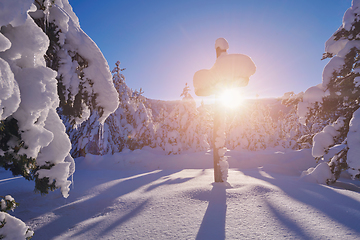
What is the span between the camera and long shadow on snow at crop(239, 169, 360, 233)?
2.86 metres

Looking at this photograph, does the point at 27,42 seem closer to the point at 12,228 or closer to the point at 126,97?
the point at 12,228

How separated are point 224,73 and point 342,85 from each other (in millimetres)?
3843

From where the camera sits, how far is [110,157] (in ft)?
50.0

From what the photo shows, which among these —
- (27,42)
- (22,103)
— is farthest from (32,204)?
(27,42)

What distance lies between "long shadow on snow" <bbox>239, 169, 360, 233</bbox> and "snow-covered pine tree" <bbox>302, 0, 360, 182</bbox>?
1.18 metres

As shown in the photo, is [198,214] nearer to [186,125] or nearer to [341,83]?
[341,83]

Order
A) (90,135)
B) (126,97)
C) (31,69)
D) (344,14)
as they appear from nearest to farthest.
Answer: (31,69), (344,14), (90,135), (126,97)

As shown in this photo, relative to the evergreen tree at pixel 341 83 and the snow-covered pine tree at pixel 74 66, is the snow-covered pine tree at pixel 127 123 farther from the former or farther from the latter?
the evergreen tree at pixel 341 83

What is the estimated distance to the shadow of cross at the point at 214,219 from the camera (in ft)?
8.66

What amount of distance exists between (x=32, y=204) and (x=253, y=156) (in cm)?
1827

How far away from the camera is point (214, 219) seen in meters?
3.09

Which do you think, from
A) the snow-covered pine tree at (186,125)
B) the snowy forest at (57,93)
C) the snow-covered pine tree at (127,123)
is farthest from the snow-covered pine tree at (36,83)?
the snow-covered pine tree at (186,125)

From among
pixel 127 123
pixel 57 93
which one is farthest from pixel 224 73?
pixel 127 123

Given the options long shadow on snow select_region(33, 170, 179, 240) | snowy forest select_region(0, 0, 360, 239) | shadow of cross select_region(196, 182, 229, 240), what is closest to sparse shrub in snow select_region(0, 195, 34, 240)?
snowy forest select_region(0, 0, 360, 239)
